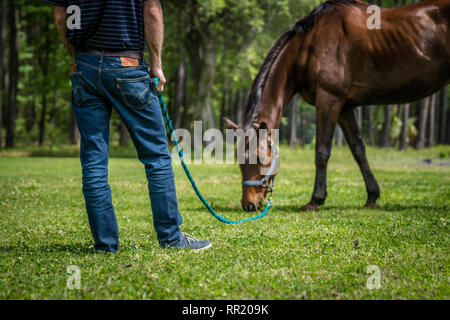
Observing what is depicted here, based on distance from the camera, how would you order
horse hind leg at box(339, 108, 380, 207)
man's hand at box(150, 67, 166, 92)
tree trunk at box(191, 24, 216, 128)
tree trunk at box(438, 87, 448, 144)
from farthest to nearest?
tree trunk at box(438, 87, 448, 144)
tree trunk at box(191, 24, 216, 128)
horse hind leg at box(339, 108, 380, 207)
man's hand at box(150, 67, 166, 92)

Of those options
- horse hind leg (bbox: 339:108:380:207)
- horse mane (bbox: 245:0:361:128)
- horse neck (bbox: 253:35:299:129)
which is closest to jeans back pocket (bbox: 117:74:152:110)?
horse neck (bbox: 253:35:299:129)

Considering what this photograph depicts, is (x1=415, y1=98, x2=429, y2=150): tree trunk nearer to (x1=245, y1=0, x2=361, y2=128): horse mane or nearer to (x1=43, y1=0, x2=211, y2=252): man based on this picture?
(x1=245, y1=0, x2=361, y2=128): horse mane

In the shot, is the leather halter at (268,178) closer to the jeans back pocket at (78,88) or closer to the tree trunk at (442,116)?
the jeans back pocket at (78,88)

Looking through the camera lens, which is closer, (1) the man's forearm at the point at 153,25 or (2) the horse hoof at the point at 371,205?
(1) the man's forearm at the point at 153,25

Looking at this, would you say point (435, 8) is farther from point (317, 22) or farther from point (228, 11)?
point (228, 11)

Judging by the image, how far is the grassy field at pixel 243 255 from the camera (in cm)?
283

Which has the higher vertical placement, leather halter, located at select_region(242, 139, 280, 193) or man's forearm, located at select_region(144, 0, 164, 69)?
man's forearm, located at select_region(144, 0, 164, 69)

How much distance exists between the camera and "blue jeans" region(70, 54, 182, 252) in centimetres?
353

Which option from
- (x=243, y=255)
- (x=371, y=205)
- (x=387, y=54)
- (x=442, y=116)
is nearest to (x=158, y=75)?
(x=243, y=255)

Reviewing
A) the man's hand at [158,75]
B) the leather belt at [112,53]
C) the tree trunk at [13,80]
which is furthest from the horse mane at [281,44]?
the tree trunk at [13,80]

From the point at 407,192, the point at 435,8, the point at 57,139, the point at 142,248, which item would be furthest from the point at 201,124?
the point at 142,248

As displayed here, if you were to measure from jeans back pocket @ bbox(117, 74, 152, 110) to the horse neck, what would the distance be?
2763 millimetres

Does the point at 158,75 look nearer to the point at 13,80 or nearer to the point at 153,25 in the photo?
the point at 153,25

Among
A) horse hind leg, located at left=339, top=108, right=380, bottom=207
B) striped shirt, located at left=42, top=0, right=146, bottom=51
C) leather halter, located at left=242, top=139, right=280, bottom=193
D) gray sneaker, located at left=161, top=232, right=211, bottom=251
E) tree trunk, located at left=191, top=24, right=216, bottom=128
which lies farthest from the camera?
tree trunk, located at left=191, top=24, right=216, bottom=128
